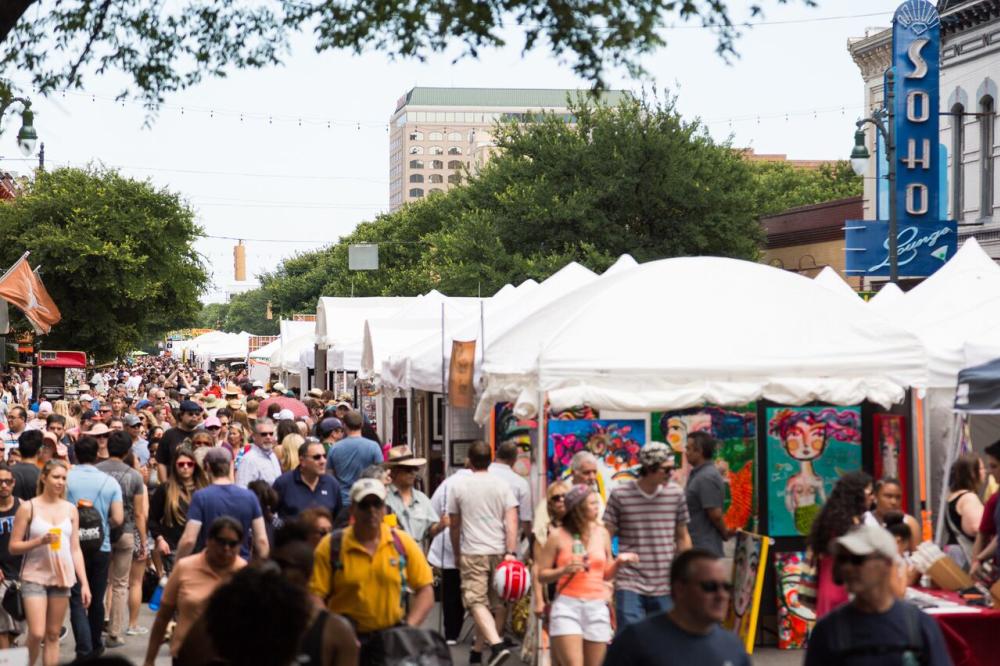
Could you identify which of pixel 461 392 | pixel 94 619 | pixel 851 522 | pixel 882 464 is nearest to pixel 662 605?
pixel 851 522

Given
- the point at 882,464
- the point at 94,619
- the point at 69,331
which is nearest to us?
the point at 94,619

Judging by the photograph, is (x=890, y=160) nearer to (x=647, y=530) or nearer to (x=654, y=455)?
(x=654, y=455)

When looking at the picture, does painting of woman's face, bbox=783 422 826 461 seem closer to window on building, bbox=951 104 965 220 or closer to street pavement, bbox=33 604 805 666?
street pavement, bbox=33 604 805 666

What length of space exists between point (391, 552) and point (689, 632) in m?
2.52

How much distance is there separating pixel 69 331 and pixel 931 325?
39.5m

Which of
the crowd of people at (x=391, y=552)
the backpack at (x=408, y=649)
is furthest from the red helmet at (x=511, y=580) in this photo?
the backpack at (x=408, y=649)

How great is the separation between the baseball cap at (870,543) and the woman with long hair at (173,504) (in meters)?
7.45

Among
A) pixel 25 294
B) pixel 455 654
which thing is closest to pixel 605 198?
pixel 25 294

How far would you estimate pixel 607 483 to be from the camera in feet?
40.4

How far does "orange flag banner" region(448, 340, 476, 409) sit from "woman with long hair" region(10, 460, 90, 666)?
4979 millimetres

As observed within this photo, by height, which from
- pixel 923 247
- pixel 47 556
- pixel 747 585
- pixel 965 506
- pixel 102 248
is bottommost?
pixel 747 585

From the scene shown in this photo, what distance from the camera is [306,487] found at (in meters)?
12.0

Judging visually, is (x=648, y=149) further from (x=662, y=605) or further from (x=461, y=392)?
(x=662, y=605)

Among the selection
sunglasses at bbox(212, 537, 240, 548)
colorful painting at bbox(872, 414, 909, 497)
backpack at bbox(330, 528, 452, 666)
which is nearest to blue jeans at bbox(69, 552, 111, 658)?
sunglasses at bbox(212, 537, 240, 548)
